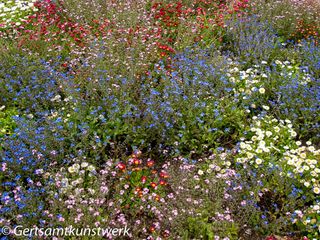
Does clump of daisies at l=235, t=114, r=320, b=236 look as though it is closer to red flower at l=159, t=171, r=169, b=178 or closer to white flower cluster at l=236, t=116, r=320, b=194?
white flower cluster at l=236, t=116, r=320, b=194

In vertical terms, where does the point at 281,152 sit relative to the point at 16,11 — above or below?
below

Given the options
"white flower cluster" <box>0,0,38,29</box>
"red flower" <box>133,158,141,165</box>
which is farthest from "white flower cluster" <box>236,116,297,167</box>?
"white flower cluster" <box>0,0,38,29</box>

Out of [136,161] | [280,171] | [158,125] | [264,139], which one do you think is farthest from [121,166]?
[264,139]

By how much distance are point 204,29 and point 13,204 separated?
4.36 m

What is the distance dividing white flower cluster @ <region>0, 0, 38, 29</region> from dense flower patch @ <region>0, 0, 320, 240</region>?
0.21m

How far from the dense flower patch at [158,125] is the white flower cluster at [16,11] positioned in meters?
0.21

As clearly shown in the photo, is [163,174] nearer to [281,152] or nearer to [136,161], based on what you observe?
[136,161]

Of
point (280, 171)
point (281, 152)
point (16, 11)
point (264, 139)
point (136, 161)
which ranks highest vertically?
point (16, 11)

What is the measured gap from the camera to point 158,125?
4.34m

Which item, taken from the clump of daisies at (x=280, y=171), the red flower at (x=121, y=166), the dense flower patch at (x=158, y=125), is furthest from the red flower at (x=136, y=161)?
the clump of daisies at (x=280, y=171)

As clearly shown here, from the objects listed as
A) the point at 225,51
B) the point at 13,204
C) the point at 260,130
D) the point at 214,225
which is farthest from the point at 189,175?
the point at 225,51

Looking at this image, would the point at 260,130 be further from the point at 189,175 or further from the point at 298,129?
the point at 189,175

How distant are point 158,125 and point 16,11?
4.27m

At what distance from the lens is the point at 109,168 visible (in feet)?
12.6
